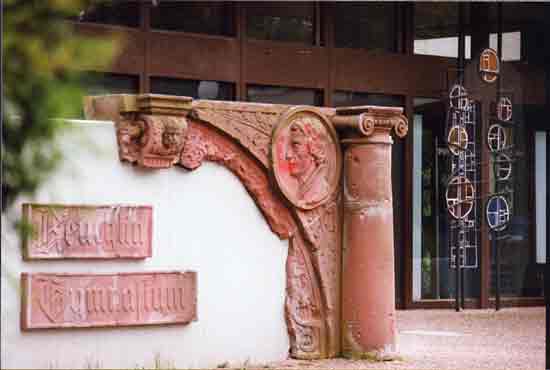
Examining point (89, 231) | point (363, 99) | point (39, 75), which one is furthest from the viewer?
point (363, 99)

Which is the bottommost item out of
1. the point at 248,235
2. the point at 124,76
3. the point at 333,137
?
the point at 248,235

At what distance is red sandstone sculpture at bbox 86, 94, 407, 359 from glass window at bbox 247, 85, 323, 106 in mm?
5578

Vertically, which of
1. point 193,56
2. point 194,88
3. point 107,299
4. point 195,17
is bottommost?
point 107,299

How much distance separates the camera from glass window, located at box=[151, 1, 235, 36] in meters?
16.5

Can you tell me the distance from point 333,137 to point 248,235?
1.22 meters

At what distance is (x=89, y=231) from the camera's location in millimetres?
10195

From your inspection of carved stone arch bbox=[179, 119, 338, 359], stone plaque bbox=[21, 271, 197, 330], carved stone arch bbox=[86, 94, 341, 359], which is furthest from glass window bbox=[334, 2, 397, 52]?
stone plaque bbox=[21, 271, 197, 330]

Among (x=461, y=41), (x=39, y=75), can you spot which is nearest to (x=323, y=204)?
(x=461, y=41)

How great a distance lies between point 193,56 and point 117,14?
1115 millimetres

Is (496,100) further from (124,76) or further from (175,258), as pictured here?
(175,258)

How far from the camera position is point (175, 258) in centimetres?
1076

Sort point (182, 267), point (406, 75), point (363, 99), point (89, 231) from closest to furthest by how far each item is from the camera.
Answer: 1. point (89, 231)
2. point (182, 267)
3. point (363, 99)
4. point (406, 75)

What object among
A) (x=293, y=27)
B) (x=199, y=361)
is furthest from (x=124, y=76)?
(x=199, y=361)

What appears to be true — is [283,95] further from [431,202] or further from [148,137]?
[148,137]
